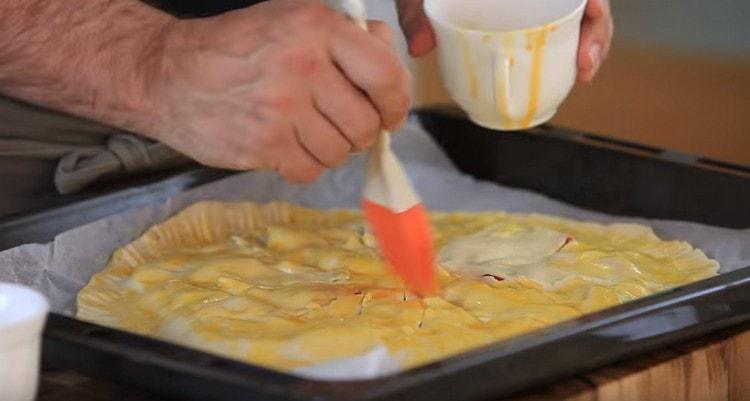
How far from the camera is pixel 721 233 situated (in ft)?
5.38

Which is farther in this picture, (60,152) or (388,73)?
(60,152)

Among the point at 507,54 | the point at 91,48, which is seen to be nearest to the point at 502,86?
the point at 507,54

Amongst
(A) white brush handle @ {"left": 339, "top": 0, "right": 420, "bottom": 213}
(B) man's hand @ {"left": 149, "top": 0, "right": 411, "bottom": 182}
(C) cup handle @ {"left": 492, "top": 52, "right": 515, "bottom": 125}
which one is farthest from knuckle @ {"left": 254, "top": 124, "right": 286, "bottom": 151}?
(C) cup handle @ {"left": 492, "top": 52, "right": 515, "bottom": 125}

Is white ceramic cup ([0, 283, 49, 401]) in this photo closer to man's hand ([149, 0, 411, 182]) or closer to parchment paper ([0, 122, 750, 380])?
parchment paper ([0, 122, 750, 380])

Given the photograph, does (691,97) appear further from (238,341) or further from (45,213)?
(238,341)

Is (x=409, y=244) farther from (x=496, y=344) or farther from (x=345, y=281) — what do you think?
(x=496, y=344)

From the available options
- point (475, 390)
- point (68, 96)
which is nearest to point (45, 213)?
point (68, 96)

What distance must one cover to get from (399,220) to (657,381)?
0.30 m

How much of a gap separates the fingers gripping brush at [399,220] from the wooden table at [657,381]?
0.78 ft

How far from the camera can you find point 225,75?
4.33ft

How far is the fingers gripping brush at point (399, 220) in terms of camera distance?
1.38 meters

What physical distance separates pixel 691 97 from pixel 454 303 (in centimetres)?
147

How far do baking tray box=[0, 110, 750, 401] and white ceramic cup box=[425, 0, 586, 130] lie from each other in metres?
0.26

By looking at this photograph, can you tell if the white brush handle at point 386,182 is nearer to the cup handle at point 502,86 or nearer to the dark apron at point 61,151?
the cup handle at point 502,86
